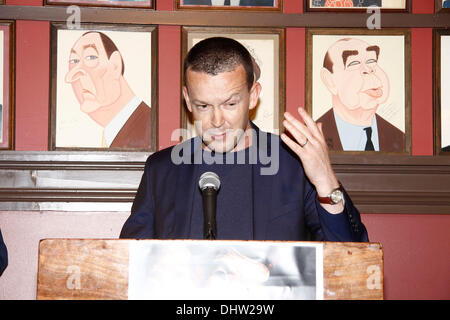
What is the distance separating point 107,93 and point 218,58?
1021mm

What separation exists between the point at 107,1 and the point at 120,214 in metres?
1.19

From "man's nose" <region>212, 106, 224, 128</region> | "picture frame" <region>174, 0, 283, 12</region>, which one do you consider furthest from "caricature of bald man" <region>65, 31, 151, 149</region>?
"man's nose" <region>212, 106, 224, 128</region>

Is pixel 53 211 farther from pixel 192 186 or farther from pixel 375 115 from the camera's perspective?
pixel 375 115

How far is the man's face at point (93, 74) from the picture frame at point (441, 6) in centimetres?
183

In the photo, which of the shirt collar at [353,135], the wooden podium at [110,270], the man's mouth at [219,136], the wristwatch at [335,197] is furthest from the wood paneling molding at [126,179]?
the wooden podium at [110,270]

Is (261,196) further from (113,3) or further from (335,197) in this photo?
(113,3)

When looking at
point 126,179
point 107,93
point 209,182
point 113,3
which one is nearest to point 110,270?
point 209,182

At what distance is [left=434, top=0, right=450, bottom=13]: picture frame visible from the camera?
9.02ft

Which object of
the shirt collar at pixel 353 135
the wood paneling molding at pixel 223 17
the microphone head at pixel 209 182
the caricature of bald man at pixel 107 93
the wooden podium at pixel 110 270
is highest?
the wood paneling molding at pixel 223 17

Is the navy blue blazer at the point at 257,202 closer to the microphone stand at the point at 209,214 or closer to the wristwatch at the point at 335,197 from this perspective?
the wristwatch at the point at 335,197

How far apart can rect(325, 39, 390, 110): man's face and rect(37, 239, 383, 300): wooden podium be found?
183cm

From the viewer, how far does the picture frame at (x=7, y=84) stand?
2.60 metres

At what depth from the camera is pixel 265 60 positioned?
8.89 feet

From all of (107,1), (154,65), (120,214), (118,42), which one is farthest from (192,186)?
(107,1)
